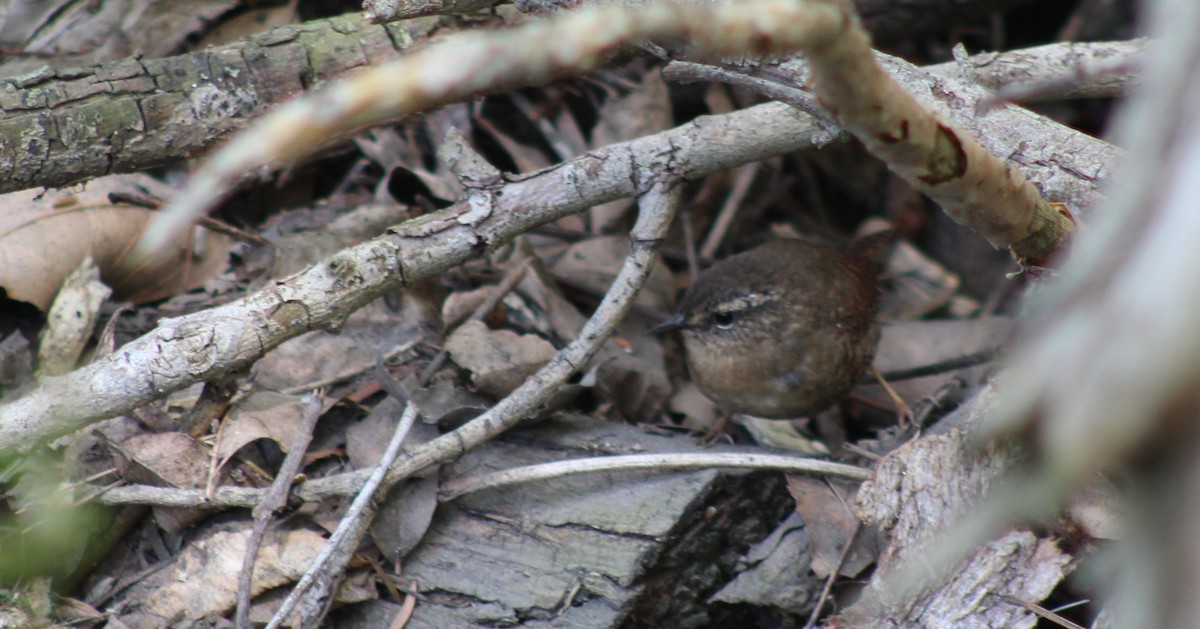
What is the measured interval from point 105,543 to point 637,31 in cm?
255

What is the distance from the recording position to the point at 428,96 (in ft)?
3.42

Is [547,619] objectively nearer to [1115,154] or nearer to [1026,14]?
[1115,154]

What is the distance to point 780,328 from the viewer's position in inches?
158

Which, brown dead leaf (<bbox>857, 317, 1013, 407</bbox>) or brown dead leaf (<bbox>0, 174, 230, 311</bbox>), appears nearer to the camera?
brown dead leaf (<bbox>0, 174, 230, 311</bbox>)

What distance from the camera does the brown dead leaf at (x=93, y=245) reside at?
3.31m

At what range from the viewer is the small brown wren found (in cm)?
388

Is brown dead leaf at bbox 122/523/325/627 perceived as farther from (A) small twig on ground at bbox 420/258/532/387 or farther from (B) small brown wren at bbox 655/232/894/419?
(B) small brown wren at bbox 655/232/894/419

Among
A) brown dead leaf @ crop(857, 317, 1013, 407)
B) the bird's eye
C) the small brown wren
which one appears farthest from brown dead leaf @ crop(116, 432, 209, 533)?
brown dead leaf @ crop(857, 317, 1013, 407)

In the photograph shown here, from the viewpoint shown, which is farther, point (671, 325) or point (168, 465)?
point (671, 325)

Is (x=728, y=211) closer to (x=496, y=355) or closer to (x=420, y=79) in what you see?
(x=496, y=355)

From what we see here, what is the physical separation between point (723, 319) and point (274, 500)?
201 cm

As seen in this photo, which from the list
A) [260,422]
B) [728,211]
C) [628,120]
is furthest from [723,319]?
[260,422]

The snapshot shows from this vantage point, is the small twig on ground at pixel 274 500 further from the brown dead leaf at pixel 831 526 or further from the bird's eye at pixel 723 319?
the bird's eye at pixel 723 319

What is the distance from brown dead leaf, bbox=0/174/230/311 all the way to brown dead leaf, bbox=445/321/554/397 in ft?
3.65
